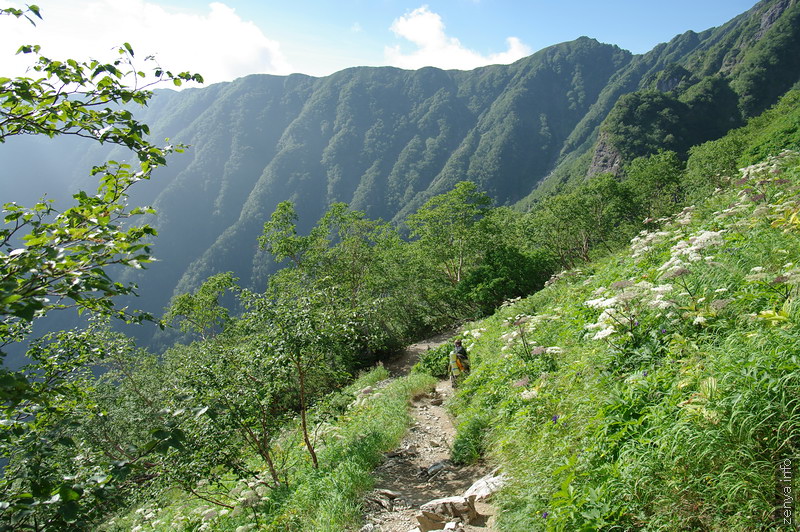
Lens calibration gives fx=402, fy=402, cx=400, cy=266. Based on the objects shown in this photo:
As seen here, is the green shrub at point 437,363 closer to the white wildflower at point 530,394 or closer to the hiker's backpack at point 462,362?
the hiker's backpack at point 462,362

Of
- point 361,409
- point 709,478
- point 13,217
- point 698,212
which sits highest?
point 13,217

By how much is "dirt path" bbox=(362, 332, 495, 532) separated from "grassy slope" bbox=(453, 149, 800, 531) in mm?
530

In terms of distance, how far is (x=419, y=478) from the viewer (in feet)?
22.9

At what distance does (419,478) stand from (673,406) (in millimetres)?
4658

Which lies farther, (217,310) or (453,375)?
(217,310)

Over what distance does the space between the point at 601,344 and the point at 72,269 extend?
6027 millimetres

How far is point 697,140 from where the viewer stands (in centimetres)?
11006

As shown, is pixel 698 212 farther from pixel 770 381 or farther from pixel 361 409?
pixel 361 409

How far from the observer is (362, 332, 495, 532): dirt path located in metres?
5.32

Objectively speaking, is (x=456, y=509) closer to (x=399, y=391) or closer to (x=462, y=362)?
(x=462, y=362)

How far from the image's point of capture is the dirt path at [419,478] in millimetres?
5316

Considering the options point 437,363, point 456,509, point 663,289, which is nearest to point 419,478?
point 456,509

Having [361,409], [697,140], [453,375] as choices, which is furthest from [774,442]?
[697,140]

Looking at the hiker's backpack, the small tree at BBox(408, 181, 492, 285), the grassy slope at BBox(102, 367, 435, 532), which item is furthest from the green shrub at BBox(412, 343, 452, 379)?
the small tree at BBox(408, 181, 492, 285)
